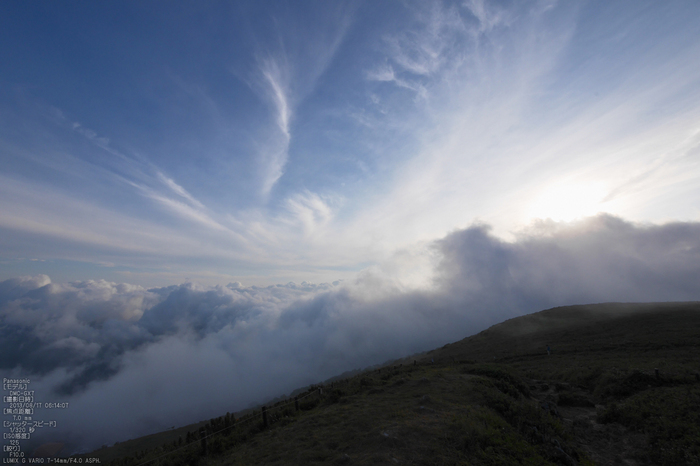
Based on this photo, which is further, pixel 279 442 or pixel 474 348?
pixel 474 348

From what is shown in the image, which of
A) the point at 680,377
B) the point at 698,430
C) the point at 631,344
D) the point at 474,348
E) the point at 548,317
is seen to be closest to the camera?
the point at 698,430

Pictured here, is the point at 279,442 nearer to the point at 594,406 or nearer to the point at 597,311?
the point at 594,406

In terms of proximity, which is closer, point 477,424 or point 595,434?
point 477,424

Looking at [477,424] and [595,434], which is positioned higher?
[477,424]

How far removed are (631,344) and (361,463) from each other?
48128 millimetres

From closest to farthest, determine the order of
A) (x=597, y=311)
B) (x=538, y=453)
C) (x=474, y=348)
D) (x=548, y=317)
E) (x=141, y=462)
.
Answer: (x=538, y=453) → (x=141, y=462) → (x=474, y=348) → (x=597, y=311) → (x=548, y=317)

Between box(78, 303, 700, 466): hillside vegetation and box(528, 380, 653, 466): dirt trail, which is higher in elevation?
box(78, 303, 700, 466): hillside vegetation

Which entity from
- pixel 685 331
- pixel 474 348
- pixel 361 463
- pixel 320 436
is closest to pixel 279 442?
pixel 320 436

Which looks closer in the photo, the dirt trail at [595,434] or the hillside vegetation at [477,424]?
the hillside vegetation at [477,424]

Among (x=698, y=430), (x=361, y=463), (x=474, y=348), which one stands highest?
(x=361, y=463)

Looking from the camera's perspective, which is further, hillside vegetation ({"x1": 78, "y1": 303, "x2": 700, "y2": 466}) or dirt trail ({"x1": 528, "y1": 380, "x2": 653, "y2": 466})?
dirt trail ({"x1": 528, "y1": 380, "x2": 653, "y2": 466})

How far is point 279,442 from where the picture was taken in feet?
43.2

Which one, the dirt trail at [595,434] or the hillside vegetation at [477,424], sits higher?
the hillside vegetation at [477,424]

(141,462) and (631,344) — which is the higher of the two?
(141,462)
